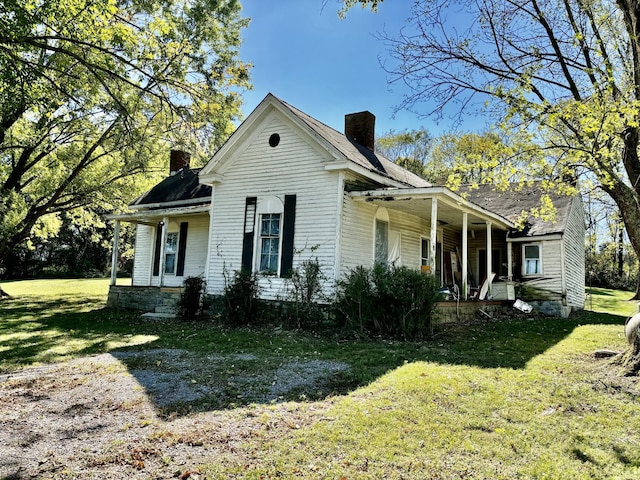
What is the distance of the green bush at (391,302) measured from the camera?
920 cm

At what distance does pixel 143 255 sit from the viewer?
18.5 meters

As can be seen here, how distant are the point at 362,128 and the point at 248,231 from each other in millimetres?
6562

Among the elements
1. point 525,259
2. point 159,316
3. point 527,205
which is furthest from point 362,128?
point 159,316

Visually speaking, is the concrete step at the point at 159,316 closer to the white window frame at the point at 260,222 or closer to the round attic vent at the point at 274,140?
the white window frame at the point at 260,222

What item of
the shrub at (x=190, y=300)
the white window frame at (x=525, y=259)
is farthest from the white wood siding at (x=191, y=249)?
the white window frame at (x=525, y=259)

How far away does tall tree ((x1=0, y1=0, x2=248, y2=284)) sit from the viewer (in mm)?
6953

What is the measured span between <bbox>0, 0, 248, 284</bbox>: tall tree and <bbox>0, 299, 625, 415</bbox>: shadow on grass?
384 cm

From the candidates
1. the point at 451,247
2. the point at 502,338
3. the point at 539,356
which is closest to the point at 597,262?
the point at 451,247

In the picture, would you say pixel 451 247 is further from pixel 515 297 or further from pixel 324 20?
pixel 324 20

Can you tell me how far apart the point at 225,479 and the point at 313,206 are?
885cm

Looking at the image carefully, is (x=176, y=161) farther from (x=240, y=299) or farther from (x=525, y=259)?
(x=525, y=259)

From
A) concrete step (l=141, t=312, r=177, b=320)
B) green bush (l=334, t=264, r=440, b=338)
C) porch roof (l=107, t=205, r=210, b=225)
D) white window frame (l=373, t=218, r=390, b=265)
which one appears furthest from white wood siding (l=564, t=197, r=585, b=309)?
concrete step (l=141, t=312, r=177, b=320)

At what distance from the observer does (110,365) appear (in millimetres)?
7133

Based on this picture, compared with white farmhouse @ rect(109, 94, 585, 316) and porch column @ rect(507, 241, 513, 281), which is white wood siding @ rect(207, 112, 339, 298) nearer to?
white farmhouse @ rect(109, 94, 585, 316)
